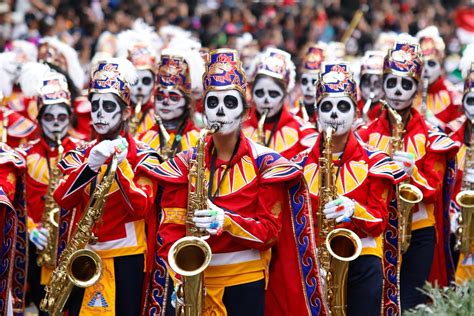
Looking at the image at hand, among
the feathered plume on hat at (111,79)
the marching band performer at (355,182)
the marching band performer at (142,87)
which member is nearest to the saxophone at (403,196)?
the marching band performer at (355,182)

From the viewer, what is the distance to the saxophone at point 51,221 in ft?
34.1

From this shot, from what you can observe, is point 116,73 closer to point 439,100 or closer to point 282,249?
point 282,249

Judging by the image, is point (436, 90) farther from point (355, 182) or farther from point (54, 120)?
point (355, 182)

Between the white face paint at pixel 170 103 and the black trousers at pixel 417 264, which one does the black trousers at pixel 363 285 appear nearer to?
the black trousers at pixel 417 264

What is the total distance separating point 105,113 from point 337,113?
170 cm

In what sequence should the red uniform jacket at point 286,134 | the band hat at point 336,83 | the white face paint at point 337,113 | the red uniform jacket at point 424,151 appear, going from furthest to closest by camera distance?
the red uniform jacket at point 286,134 < the red uniform jacket at point 424,151 < the band hat at point 336,83 < the white face paint at point 337,113

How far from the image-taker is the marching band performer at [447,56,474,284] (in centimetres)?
1073

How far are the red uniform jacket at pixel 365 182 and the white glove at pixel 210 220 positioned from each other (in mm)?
1467

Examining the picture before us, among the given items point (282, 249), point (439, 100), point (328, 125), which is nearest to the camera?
point (282, 249)

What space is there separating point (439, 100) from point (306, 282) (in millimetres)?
5698

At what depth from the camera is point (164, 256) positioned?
8133mm

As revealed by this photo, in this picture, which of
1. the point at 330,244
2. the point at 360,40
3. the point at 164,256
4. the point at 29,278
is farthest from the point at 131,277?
the point at 360,40

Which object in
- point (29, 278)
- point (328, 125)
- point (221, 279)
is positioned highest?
point (328, 125)

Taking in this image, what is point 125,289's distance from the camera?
890 centimetres
